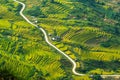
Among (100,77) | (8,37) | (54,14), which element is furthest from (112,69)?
(54,14)

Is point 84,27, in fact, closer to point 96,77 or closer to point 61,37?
point 61,37

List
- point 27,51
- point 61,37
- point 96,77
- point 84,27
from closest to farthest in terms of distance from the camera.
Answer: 1. point 96,77
2. point 27,51
3. point 61,37
4. point 84,27

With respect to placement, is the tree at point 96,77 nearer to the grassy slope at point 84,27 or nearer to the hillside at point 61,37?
the hillside at point 61,37

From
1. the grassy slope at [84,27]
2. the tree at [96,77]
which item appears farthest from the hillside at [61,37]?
the tree at [96,77]

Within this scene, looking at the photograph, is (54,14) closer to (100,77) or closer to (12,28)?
(12,28)

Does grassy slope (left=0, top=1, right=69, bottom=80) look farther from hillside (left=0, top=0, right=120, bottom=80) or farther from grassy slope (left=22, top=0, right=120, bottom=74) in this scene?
grassy slope (left=22, top=0, right=120, bottom=74)

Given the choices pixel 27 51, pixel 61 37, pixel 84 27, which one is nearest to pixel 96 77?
pixel 27 51

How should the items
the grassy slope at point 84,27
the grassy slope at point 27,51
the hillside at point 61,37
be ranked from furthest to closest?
the grassy slope at point 84,27, the hillside at point 61,37, the grassy slope at point 27,51

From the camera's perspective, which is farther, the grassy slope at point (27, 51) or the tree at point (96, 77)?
the tree at point (96, 77)
